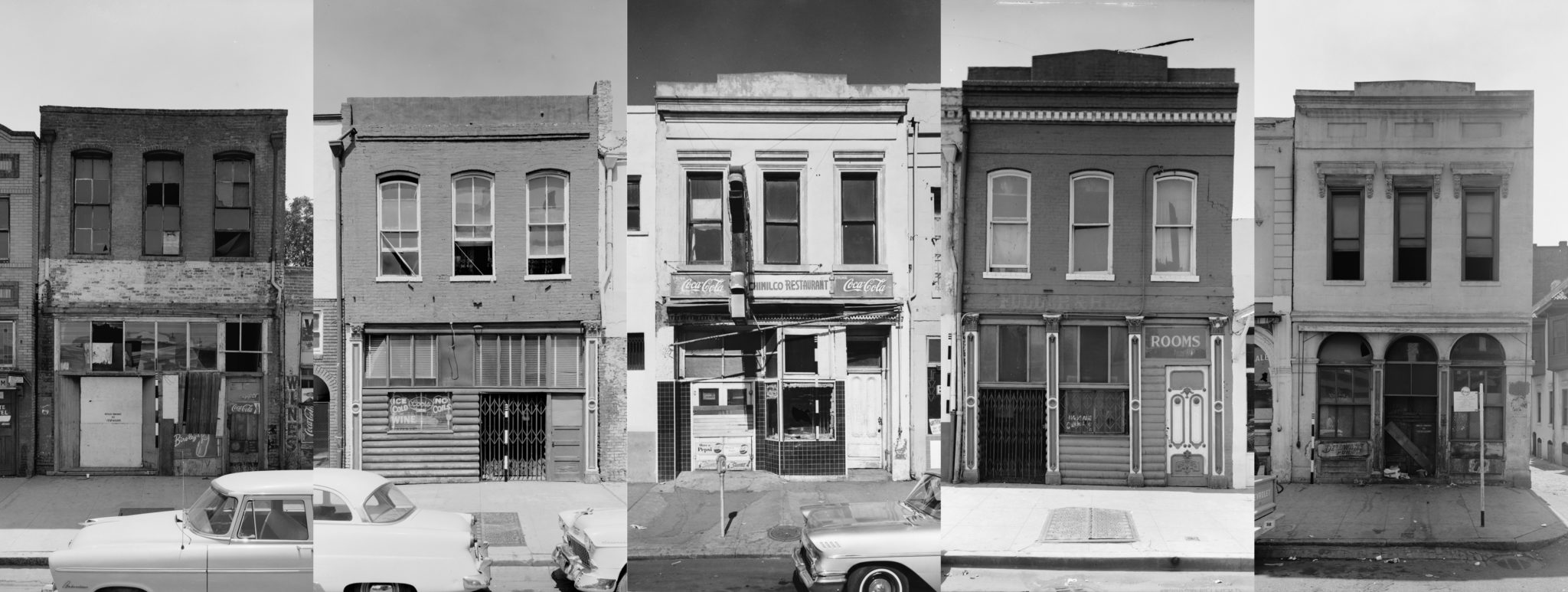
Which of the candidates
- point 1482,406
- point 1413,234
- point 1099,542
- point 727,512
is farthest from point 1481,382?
point 727,512

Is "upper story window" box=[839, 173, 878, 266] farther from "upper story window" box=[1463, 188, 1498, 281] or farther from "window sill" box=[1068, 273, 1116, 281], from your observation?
"upper story window" box=[1463, 188, 1498, 281]

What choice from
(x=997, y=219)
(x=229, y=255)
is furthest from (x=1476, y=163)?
(x=229, y=255)

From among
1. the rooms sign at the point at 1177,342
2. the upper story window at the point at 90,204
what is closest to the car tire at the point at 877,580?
the rooms sign at the point at 1177,342

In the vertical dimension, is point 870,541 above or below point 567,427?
below

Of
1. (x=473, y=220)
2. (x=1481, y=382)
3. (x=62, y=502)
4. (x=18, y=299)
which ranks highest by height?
(x=473, y=220)

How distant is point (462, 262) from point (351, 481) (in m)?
1.18

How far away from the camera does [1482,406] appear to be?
27.6 ft

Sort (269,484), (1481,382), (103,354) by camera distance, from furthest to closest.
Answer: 1. (103,354)
2. (1481,382)
3. (269,484)

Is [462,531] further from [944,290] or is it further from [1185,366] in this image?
[1185,366]

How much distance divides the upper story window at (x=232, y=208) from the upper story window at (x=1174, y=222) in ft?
30.2

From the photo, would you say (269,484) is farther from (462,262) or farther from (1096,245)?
(1096,245)

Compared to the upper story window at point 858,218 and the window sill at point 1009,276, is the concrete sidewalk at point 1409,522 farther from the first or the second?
the upper story window at point 858,218

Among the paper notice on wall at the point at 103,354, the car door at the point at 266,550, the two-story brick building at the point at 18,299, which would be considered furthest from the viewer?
the paper notice on wall at the point at 103,354

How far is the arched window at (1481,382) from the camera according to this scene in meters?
8.50
